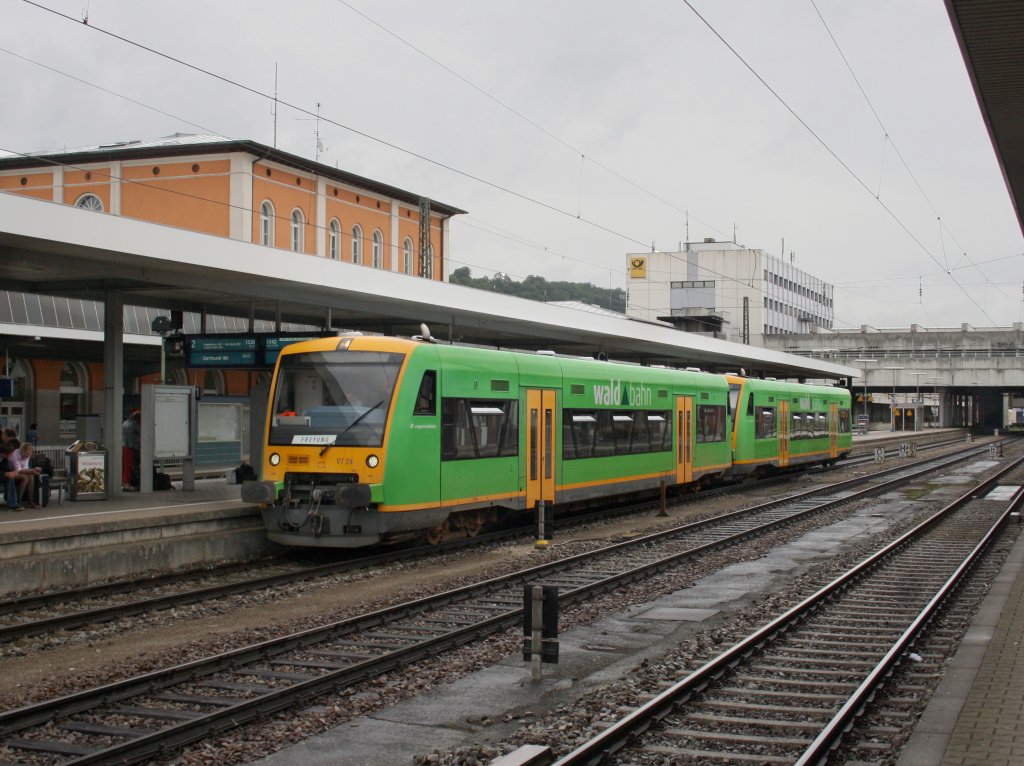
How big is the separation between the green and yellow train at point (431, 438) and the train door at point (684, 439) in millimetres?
2195

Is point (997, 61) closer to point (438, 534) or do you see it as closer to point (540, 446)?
point (540, 446)

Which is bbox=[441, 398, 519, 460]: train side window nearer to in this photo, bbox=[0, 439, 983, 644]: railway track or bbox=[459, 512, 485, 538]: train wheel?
bbox=[459, 512, 485, 538]: train wheel

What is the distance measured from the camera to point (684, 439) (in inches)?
973

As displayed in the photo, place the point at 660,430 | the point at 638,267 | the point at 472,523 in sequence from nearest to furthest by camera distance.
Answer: the point at 472,523 < the point at 660,430 < the point at 638,267

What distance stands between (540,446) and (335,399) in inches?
172

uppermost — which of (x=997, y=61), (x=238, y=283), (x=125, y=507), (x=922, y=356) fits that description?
(x=922, y=356)

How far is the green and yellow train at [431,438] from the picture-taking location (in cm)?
1445

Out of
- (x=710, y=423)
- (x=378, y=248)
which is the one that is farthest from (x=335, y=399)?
(x=378, y=248)

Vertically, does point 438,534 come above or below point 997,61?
below

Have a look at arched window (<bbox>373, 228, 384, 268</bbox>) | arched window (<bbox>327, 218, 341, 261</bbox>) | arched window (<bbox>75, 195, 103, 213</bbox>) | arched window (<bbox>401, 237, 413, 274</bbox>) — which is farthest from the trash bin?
arched window (<bbox>401, 237, 413, 274</bbox>)

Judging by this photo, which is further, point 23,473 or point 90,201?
point 90,201

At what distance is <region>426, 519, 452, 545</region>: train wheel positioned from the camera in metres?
16.1

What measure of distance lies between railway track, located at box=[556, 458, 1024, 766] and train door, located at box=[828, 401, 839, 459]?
24.0m

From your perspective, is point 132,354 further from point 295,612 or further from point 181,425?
point 295,612
